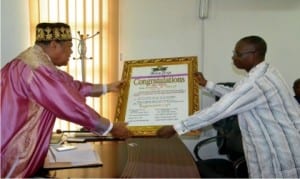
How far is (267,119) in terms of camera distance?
213 centimetres

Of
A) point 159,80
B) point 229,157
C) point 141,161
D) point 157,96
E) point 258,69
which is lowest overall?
point 229,157

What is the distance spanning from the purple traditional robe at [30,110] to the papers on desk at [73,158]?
149 millimetres

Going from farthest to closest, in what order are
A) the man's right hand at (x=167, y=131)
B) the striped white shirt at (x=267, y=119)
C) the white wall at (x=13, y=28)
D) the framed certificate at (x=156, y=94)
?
1. the white wall at (x=13, y=28)
2. the framed certificate at (x=156, y=94)
3. the man's right hand at (x=167, y=131)
4. the striped white shirt at (x=267, y=119)

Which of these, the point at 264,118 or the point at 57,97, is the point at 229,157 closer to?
the point at 264,118

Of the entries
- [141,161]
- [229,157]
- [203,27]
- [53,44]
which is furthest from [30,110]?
[203,27]

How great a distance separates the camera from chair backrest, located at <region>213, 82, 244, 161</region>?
3035 millimetres

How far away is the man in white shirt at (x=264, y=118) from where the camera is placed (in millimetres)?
2119

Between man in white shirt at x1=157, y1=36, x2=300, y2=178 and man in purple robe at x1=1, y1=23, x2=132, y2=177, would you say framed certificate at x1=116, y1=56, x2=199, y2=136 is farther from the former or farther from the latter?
man in purple robe at x1=1, y1=23, x2=132, y2=177

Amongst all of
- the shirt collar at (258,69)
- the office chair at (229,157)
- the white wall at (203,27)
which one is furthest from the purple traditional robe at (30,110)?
the white wall at (203,27)

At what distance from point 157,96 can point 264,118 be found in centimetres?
82

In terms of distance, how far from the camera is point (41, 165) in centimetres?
176

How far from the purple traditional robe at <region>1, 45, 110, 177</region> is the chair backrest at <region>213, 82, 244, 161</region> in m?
1.67

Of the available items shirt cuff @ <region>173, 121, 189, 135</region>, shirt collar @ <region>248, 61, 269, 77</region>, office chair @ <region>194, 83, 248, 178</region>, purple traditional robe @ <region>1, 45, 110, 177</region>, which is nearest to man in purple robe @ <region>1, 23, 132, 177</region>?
purple traditional robe @ <region>1, 45, 110, 177</region>

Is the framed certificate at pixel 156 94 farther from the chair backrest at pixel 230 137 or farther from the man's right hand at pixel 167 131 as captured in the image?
the chair backrest at pixel 230 137
